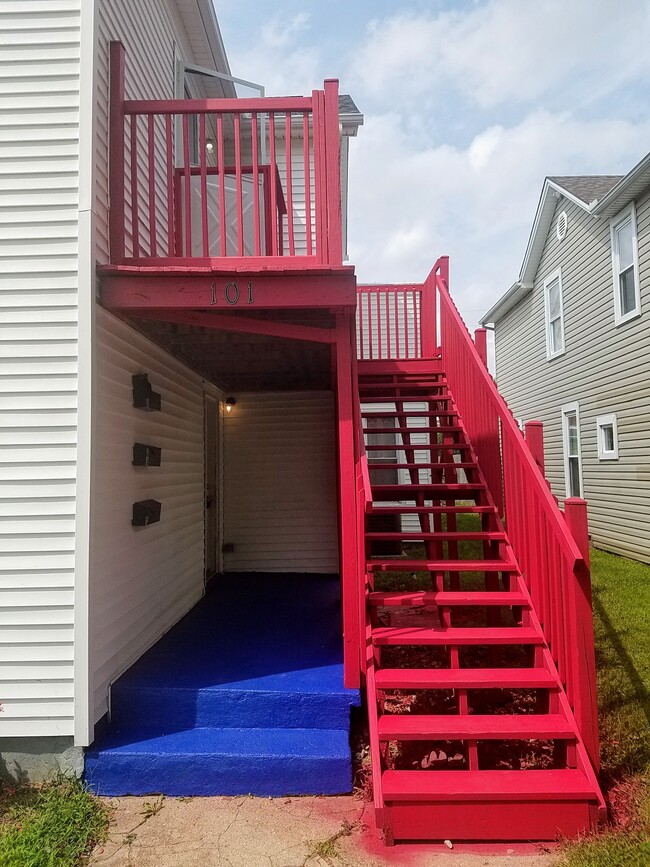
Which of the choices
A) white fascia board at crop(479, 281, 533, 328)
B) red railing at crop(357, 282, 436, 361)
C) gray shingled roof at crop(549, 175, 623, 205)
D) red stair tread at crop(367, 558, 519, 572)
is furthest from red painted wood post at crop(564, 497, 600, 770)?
white fascia board at crop(479, 281, 533, 328)

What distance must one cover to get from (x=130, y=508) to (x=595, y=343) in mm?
7804

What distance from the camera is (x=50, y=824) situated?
2549mm

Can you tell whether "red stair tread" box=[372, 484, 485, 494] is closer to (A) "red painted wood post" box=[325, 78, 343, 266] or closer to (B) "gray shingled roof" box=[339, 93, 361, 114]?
(A) "red painted wood post" box=[325, 78, 343, 266]

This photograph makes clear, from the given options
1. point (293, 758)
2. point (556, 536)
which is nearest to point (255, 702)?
point (293, 758)

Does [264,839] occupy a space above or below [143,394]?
below

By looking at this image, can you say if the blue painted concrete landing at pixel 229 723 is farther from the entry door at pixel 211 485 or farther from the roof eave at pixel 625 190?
the roof eave at pixel 625 190

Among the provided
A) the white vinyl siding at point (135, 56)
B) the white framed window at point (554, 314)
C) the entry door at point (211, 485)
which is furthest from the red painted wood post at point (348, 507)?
the white framed window at point (554, 314)

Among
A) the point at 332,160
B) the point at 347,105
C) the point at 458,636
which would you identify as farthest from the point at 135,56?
the point at 458,636

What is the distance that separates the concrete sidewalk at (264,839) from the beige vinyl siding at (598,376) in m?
6.09

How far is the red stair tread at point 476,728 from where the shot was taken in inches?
102

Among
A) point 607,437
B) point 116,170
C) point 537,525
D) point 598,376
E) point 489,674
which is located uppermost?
point 116,170

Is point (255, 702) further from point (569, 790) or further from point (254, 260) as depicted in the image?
point (254, 260)

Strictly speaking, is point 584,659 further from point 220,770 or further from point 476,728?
point 220,770

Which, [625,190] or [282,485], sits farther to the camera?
[625,190]
